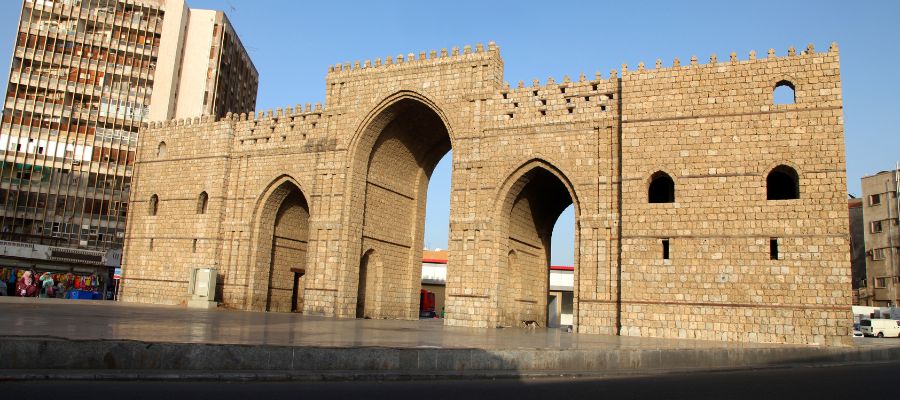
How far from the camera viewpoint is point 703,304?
19578 mm

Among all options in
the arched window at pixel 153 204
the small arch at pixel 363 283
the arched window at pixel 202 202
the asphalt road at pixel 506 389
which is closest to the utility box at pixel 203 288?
the arched window at pixel 202 202

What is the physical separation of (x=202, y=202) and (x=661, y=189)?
19.1 meters

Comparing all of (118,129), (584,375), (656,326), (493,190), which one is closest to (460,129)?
(493,190)

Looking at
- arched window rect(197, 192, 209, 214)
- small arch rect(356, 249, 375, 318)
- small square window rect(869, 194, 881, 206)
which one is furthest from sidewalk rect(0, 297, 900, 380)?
small square window rect(869, 194, 881, 206)

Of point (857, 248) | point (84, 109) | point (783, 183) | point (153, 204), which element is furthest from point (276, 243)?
point (857, 248)

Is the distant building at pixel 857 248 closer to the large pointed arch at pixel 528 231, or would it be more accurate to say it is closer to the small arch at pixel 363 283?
the large pointed arch at pixel 528 231

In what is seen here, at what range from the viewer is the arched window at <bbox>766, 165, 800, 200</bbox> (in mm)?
19625

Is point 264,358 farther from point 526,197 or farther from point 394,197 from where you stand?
point 394,197

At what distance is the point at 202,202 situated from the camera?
2978 centimetres

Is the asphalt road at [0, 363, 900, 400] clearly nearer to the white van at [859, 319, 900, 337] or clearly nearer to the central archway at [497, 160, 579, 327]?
the central archway at [497, 160, 579, 327]

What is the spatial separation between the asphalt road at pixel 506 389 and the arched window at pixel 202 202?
22769 millimetres

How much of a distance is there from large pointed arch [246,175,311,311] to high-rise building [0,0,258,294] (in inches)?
679

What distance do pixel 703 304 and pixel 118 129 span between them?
41199 mm

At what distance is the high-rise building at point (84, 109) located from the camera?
44281 millimetres
